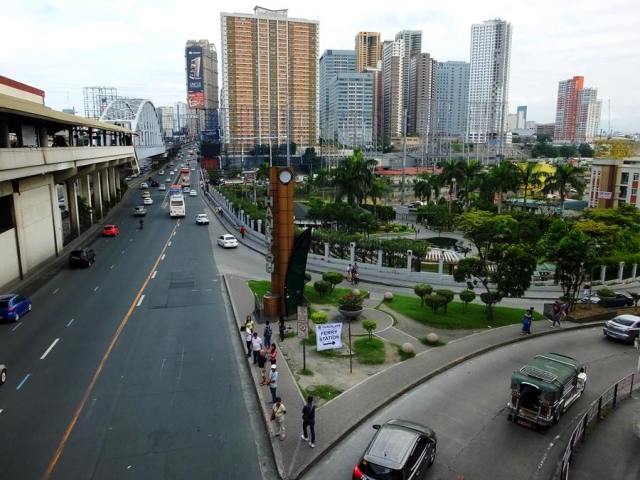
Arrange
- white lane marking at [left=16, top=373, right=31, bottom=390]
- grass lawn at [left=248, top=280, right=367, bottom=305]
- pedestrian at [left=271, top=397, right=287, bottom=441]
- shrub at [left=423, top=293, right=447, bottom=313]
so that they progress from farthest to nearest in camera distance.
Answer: grass lawn at [left=248, top=280, right=367, bottom=305] < shrub at [left=423, top=293, right=447, bottom=313] < white lane marking at [left=16, top=373, right=31, bottom=390] < pedestrian at [left=271, top=397, right=287, bottom=441]

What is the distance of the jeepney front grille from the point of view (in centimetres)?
1474

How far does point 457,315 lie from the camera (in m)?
26.1

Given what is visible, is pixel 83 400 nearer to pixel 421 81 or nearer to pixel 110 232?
pixel 110 232

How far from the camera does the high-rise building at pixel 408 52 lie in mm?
183250

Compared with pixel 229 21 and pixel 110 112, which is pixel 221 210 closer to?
pixel 110 112

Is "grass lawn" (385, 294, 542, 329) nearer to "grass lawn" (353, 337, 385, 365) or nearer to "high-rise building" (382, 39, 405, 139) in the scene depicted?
"grass lawn" (353, 337, 385, 365)

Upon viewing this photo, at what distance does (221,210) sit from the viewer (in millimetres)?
66000

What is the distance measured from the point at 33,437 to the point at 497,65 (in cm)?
17388

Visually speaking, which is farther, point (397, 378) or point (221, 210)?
point (221, 210)

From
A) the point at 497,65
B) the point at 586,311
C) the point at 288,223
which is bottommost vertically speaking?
the point at 586,311

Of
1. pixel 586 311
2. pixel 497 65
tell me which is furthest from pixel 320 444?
pixel 497 65

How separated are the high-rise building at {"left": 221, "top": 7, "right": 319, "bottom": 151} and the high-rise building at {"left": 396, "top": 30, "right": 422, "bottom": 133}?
50199mm

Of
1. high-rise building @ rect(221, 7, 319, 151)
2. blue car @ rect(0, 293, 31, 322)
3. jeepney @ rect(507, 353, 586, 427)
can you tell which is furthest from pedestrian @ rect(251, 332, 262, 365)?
high-rise building @ rect(221, 7, 319, 151)

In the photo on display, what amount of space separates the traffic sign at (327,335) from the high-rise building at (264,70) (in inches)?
4512
